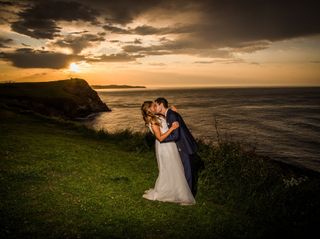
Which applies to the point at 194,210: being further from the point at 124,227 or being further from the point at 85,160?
the point at 85,160

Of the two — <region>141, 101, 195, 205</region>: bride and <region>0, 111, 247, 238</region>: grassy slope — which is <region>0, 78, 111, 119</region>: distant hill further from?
<region>141, 101, 195, 205</region>: bride

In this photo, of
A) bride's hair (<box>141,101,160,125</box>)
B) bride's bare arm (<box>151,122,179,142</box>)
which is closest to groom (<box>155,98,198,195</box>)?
bride's bare arm (<box>151,122,179,142</box>)

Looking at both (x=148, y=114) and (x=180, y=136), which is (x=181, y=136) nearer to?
(x=180, y=136)

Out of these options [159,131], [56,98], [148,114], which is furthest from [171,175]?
[56,98]

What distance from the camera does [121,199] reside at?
9.99 m

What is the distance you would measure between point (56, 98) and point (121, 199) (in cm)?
7200

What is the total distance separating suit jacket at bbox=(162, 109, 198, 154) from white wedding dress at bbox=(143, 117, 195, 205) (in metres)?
0.23

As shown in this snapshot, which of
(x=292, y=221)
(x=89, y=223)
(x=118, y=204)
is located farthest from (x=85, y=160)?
(x=292, y=221)

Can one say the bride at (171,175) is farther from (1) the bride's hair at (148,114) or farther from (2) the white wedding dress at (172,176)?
(1) the bride's hair at (148,114)

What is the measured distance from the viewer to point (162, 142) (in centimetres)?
959

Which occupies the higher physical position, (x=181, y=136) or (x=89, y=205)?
(x=181, y=136)

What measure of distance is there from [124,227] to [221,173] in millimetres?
6190

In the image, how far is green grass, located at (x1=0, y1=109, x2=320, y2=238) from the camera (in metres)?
7.86

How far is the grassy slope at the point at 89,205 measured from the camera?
304 inches
